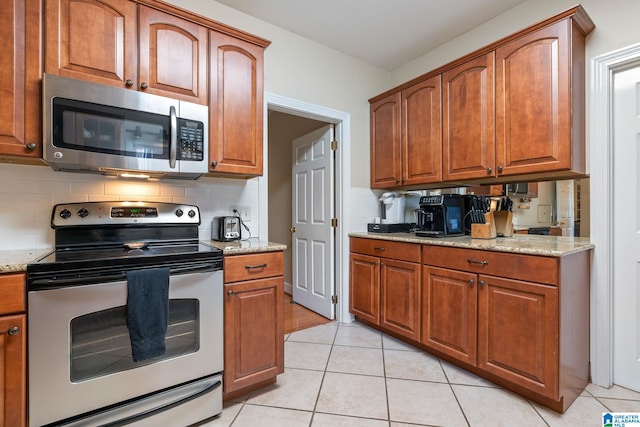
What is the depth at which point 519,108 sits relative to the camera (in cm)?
209

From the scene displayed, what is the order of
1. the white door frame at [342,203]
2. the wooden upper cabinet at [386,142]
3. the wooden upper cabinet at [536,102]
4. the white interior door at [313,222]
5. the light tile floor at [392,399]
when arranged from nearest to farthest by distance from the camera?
the light tile floor at [392,399] → the wooden upper cabinet at [536,102] → the wooden upper cabinet at [386,142] → the white door frame at [342,203] → the white interior door at [313,222]

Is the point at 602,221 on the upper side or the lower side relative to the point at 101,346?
upper

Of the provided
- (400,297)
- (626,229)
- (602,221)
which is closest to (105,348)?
(400,297)

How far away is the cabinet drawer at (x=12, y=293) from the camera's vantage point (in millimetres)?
1202

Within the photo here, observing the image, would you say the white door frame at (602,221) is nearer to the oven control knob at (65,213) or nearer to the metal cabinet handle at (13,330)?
the metal cabinet handle at (13,330)

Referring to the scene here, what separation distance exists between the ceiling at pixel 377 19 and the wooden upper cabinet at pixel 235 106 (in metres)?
0.61

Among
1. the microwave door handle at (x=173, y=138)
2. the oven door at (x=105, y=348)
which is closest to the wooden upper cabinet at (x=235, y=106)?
the microwave door handle at (x=173, y=138)

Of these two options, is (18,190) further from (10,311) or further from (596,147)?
(596,147)

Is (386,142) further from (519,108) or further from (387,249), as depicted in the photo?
(519,108)

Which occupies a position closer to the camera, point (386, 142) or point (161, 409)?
point (161, 409)

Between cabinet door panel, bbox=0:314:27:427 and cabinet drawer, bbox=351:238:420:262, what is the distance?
2.26m

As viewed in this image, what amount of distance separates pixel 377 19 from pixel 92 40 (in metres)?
2.04

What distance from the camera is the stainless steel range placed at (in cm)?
128

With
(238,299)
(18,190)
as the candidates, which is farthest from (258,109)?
(18,190)
